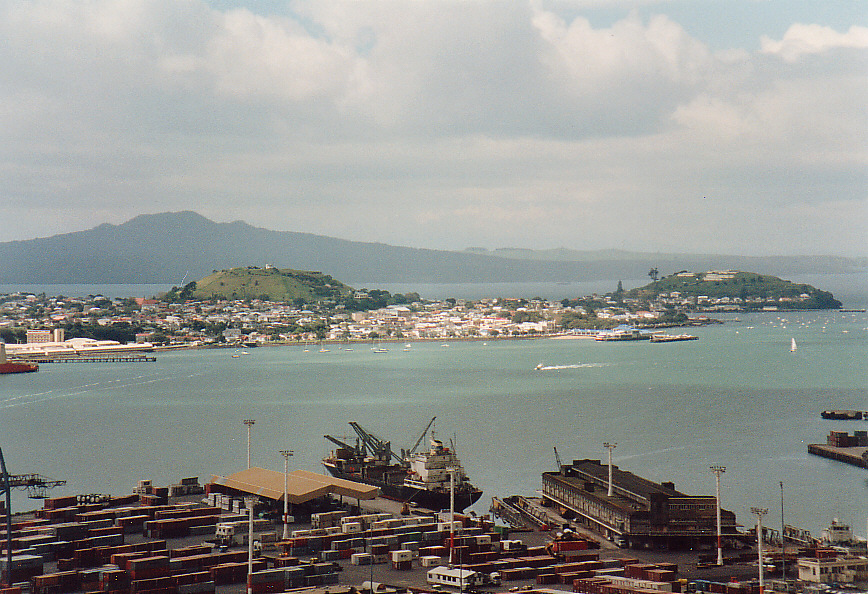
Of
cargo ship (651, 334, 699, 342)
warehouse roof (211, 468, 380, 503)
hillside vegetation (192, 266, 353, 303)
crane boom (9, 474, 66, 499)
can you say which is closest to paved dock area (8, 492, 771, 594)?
warehouse roof (211, 468, 380, 503)

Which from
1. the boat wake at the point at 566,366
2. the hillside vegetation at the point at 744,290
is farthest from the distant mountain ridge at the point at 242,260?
the boat wake at the point at 566,366

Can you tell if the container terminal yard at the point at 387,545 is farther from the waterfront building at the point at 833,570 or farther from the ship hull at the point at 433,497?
the ship hull at the point at 433,497

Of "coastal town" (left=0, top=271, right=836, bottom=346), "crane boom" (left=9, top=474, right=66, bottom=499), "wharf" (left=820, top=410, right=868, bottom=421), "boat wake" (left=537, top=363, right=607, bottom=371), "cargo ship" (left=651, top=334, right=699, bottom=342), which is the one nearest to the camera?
"crane boom" (left=9, top=474, right=66, bottom=499)

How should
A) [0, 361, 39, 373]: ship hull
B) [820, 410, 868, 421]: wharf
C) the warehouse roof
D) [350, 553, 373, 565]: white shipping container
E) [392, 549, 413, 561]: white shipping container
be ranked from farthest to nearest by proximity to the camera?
[0, 361, 39, 373]: ship hull
[820, 410, 868, 421]: wharf
the warehouse roof
[350, 553, 373, 565]: white shipping container
[392, 549, 413, 561]: white shipping container

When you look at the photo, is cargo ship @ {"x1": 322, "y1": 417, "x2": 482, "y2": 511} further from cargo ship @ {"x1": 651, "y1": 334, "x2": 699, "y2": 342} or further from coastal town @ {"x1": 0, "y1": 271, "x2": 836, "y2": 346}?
cargo ship @ {"x1": 651, "y1": 334, "x2": 699, "y2": 342}

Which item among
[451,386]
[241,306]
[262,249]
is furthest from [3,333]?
[262,249]

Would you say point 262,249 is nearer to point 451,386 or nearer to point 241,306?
point 241,306

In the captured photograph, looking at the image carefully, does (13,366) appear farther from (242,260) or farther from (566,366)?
(242,260)
